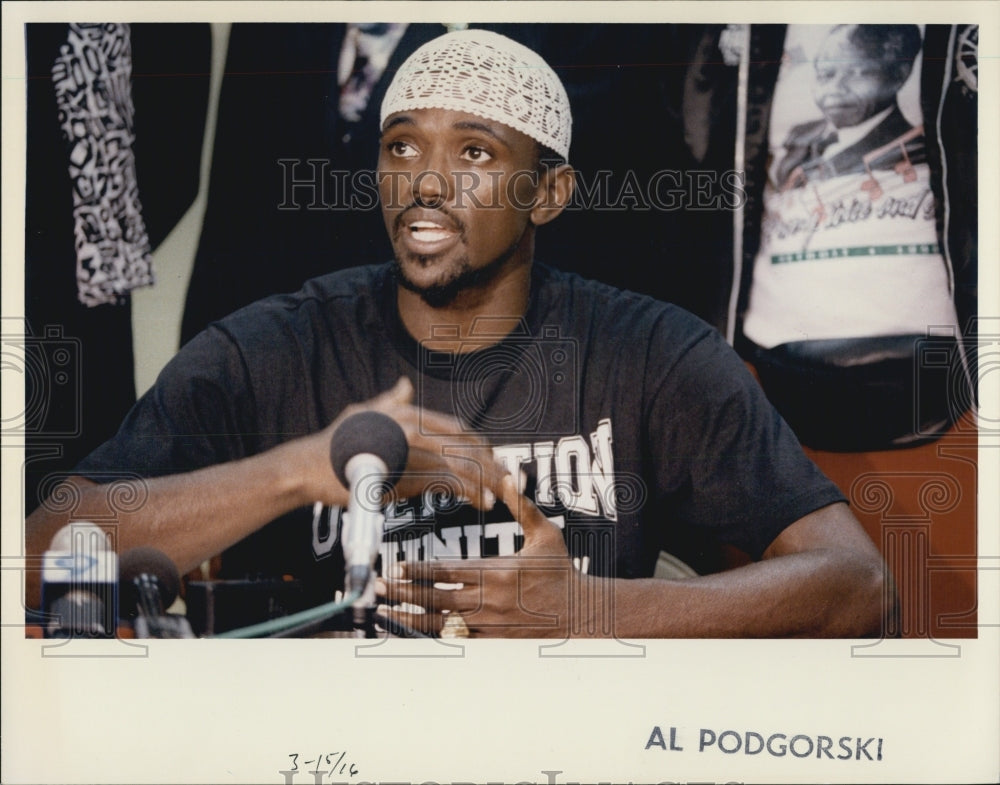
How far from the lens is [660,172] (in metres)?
4.19

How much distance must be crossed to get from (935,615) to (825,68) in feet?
6.31

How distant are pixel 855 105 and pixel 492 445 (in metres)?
1.70

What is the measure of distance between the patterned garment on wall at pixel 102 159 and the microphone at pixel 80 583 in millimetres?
819

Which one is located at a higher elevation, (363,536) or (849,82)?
(849,82)

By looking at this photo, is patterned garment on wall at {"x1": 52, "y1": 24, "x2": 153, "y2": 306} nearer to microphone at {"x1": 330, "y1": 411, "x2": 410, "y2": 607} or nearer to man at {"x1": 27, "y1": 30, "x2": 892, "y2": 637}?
Result: man at {"x1": 27, "y1": 30, "x2": 892, "y2": 637}

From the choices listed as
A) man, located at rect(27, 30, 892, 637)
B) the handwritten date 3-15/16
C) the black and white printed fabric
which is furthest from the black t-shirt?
the handwritten date 3-15/16

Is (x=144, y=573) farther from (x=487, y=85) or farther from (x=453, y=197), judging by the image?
(x=487, y=85)

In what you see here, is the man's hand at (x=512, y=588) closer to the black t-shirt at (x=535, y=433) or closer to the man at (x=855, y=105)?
the black t-shirt at (x=535, y=433)

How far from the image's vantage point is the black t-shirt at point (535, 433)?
13.6 feet

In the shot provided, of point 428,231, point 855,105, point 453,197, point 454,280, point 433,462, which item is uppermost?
point 855,105

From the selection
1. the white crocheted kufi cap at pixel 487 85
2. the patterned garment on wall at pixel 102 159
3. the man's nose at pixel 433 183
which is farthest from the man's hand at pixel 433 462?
the white crocheted kufi cap at pixel 487 85

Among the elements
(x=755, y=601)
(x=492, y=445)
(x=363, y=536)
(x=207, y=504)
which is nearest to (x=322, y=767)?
(x=363, y=536)

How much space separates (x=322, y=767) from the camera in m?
4.15

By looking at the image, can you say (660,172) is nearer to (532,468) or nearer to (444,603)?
(532,468)
